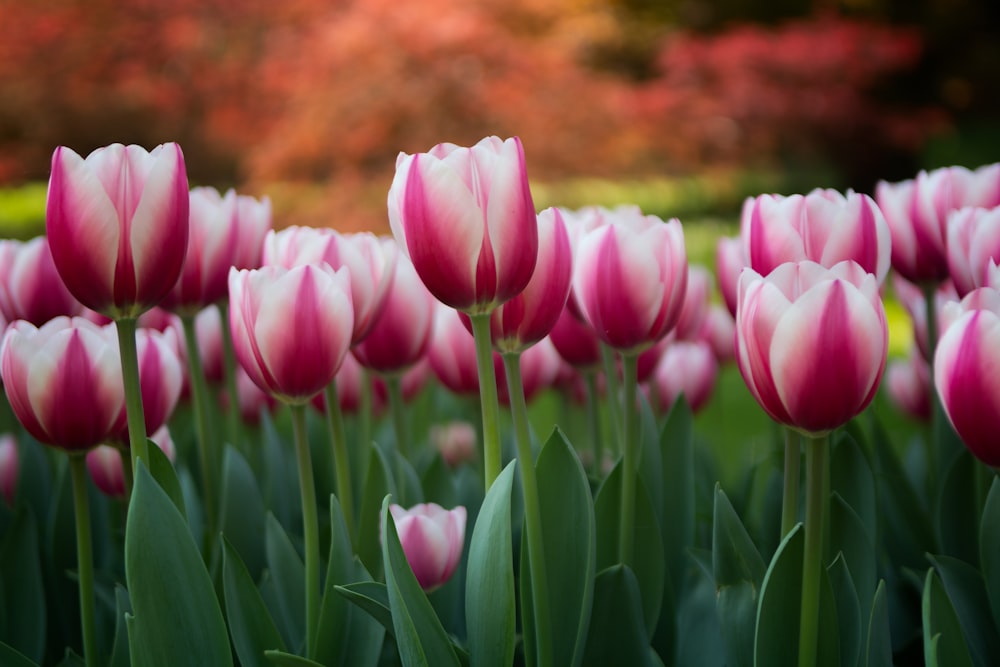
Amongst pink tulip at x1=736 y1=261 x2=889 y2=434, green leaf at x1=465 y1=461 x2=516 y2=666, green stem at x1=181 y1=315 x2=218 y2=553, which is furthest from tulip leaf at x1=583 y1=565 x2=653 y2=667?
green stem at x1=181 y1=315 x2=218 y2=553

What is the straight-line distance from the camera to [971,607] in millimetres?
940

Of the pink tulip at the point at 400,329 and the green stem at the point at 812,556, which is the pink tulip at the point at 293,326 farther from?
the green stem at the point at 812,556

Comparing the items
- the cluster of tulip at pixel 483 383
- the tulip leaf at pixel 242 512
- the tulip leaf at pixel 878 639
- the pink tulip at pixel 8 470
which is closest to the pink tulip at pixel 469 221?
the cluster of tulip at pixel 483 383

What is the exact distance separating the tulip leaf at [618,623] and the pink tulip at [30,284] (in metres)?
0.64

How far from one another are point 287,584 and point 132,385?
0.92ft

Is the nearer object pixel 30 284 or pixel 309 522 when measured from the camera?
pixel 309 522

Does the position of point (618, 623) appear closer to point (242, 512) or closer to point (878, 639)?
point (878, 639)

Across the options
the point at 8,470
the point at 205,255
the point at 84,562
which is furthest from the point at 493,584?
the point at 8,470

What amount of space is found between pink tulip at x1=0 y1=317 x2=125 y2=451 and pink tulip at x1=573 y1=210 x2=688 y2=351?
412 millimetres

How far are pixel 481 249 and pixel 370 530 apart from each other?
1.20 ft

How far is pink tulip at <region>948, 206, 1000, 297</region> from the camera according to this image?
0.92 meters

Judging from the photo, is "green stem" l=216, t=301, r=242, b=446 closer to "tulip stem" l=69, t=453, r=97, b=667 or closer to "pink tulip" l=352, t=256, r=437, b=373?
"pink tulip" l=352, t=256, r=437, b=373

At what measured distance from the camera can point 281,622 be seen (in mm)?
991

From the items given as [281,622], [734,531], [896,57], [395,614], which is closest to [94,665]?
[281,622]
